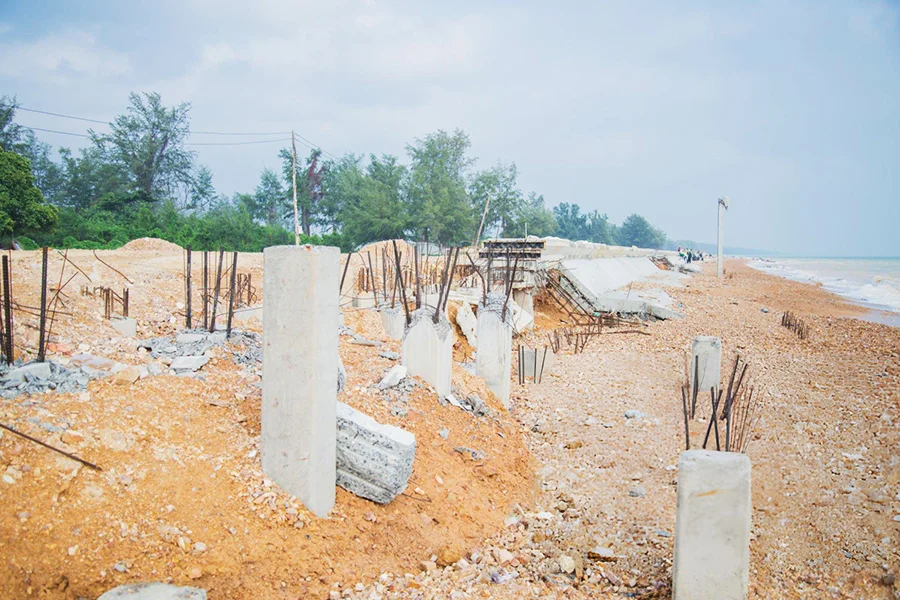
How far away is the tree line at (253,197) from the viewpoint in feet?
97.9

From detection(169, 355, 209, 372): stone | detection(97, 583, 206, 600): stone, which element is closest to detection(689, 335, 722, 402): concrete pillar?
detection(169, 355, 209, 372): stone

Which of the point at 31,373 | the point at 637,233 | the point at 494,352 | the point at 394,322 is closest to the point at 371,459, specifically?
the point at 31,373

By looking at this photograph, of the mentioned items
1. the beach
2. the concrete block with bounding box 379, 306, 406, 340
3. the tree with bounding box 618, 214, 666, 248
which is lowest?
the beach

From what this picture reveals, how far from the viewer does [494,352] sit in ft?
26.1

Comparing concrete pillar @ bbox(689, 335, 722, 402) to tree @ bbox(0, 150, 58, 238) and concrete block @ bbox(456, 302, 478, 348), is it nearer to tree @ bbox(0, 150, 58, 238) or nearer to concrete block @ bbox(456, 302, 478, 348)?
concrete block @ bbox(456, 302, 478, 348)

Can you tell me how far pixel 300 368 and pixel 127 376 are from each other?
1.66 meters

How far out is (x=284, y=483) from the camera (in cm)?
403

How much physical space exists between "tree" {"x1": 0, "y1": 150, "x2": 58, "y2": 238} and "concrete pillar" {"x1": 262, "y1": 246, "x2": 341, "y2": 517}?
19922mm

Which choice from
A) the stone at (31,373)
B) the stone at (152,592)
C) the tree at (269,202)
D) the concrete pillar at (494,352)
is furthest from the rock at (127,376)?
the tree at (269,202)

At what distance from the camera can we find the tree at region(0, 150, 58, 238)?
63.6 ft

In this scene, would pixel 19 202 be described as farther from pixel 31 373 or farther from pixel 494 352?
pixel 31 373

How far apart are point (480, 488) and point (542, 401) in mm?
3433

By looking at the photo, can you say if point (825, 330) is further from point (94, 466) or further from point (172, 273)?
point (172, 273)

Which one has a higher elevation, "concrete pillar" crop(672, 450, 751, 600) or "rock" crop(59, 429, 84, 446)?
"rock" crop(59, 429, 84, 446)
